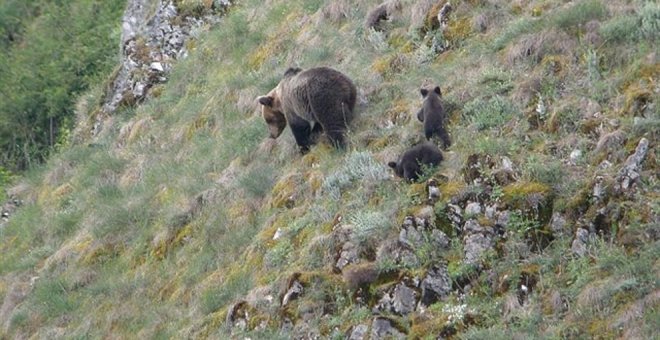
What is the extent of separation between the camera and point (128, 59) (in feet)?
65.0

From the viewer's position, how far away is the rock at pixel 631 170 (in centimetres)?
980

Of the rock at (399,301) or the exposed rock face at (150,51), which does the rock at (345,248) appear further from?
the exposed rock face at (150,51)

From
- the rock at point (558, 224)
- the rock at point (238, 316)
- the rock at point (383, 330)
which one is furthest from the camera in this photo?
the rock at point (238, 316)

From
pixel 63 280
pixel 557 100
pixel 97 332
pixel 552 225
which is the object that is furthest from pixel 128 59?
pixel 552 225

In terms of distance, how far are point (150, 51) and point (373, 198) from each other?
30.9 feet

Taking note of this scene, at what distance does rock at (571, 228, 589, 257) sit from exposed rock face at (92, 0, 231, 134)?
11.0 meters

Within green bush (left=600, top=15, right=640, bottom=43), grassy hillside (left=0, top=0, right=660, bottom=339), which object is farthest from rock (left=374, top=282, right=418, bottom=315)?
green bush (left=600, top=15, right=640, bottom=43)

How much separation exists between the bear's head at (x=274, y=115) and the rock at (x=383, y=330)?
5.11m

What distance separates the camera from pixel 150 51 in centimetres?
1978

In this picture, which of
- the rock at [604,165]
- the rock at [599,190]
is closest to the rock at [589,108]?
the rock at [604,165]

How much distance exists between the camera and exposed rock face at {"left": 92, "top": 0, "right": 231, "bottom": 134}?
19500mm

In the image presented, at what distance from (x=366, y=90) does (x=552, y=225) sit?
4.39 meters

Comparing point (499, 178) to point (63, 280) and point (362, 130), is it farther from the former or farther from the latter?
point (63, 280)

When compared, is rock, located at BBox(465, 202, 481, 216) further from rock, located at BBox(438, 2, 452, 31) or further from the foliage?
the foliage
